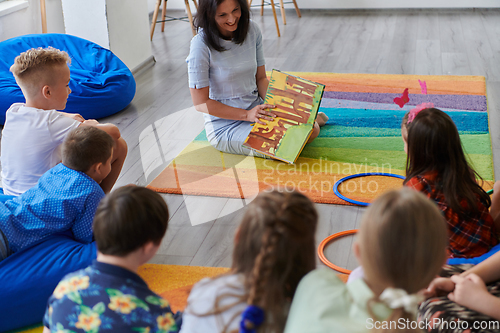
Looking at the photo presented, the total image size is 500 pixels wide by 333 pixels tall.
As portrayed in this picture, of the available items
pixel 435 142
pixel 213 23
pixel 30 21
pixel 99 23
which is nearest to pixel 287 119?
pixel 213 23

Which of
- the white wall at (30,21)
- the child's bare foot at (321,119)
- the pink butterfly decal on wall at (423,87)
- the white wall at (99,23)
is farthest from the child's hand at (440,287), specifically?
the white wall at (30,21)

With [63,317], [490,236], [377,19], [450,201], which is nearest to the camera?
A: [63,317]

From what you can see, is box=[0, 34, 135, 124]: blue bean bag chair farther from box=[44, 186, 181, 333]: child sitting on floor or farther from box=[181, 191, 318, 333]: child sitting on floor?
box=[181, 191, 318, 333]: child sitting on floor

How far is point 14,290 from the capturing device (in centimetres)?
148

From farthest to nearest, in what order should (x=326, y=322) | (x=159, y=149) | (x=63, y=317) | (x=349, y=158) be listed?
(x=159, y=149) < (x=349, y=158) < (x=63, y=317) < (x=326, y=322)

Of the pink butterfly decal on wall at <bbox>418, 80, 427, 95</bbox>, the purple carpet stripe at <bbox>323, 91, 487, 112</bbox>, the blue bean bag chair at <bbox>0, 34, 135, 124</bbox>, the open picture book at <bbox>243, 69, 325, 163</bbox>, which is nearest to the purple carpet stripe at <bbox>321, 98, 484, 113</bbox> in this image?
the purple carpet stripe at <bbox>323, 91, 487, 112</bbox>

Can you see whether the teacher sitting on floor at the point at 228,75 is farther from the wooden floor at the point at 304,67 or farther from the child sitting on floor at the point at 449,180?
the child sitting on floor at the point at 449,180

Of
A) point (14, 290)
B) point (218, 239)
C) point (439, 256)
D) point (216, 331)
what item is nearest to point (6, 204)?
point (14, 290)

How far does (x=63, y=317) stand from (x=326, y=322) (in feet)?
2.00

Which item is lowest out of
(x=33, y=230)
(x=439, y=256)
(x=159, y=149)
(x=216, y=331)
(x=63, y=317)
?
(x=159, y=149)

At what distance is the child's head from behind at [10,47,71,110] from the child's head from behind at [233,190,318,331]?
1.29 metres

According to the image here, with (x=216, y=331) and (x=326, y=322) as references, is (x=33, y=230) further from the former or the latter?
(x=326, y=322)

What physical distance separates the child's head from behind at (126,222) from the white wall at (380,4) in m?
5.76

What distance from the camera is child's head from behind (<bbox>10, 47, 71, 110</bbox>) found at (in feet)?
6.03
